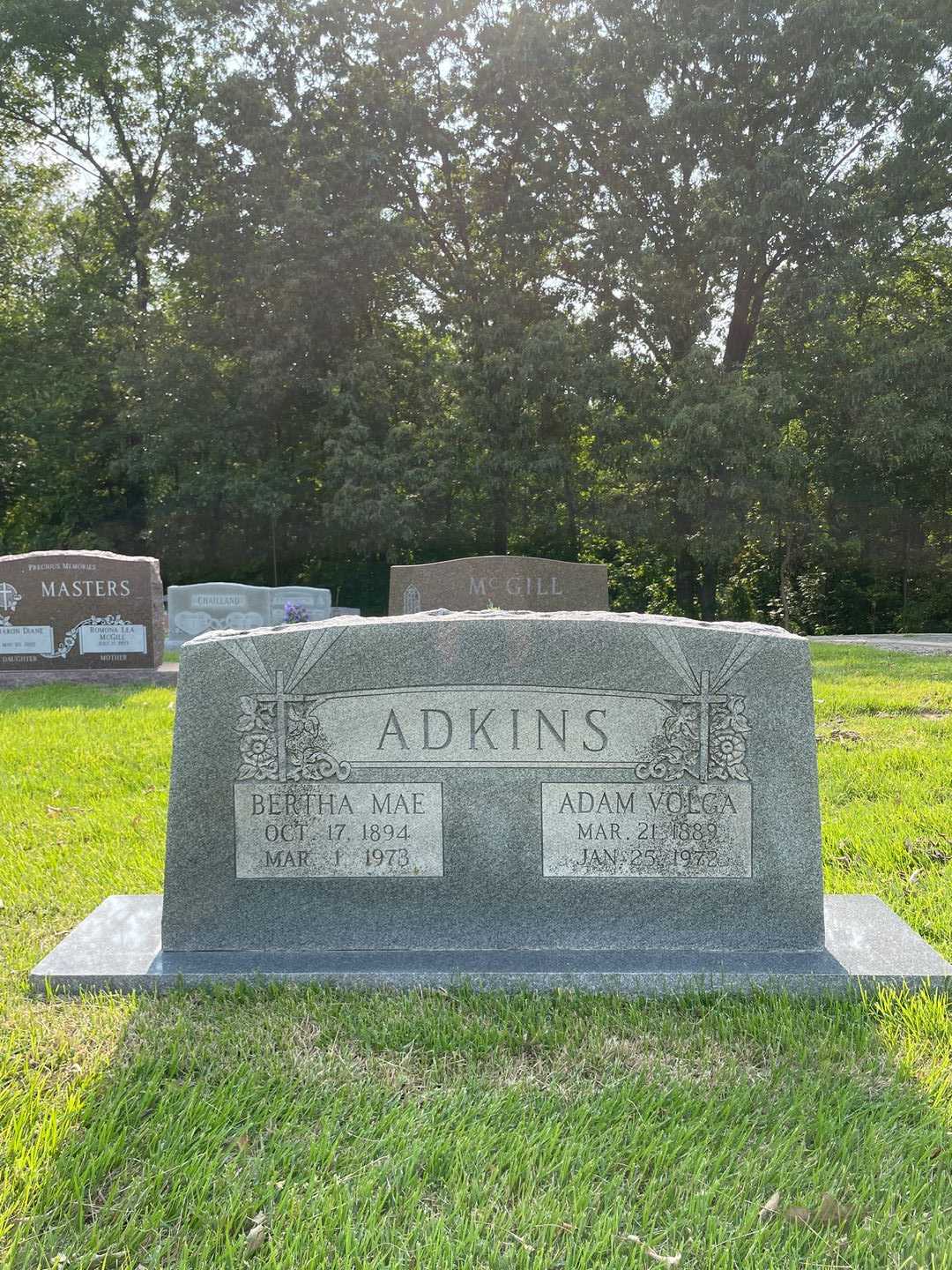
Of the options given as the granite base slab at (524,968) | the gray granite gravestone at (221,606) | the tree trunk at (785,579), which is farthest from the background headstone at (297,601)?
the granite base slab at (524,968)

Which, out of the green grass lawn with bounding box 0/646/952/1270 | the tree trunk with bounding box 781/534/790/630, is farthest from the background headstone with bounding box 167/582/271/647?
the green grass lawn with bounding box 0/646/952/1270

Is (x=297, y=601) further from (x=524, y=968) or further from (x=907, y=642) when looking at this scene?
(x=524, y=968)

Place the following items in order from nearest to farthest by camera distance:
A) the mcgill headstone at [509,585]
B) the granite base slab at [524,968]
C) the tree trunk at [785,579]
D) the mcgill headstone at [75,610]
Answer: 1. the granite base slab at [524,968]
2. the mcgill headstone at [75,610]
3. the mcgill headstone at [509,585]
4. the tree trunk at [785,579]

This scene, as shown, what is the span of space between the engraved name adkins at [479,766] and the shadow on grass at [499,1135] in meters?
0.43

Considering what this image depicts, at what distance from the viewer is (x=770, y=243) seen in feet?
53.7

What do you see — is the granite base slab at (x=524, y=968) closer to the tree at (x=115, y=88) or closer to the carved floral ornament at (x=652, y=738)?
the carved floral ornament at (x=652, y=738)

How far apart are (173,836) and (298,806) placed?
1.33 feet

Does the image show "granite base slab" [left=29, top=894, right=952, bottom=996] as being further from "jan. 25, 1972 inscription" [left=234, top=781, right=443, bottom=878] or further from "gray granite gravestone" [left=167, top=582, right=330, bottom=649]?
"gray granite gravestone" [left=167, top=582, right=330, bottom=649]

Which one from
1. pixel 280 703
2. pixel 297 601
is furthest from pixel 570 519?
pixel 280 703

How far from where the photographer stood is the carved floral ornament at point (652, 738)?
279 cm

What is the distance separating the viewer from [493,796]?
9.25ft

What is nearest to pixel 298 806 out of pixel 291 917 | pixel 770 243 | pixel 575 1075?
pixel 291 917

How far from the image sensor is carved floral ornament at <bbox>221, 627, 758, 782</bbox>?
9.14 ft

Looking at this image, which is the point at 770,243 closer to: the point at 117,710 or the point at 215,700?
the point at 117,710
